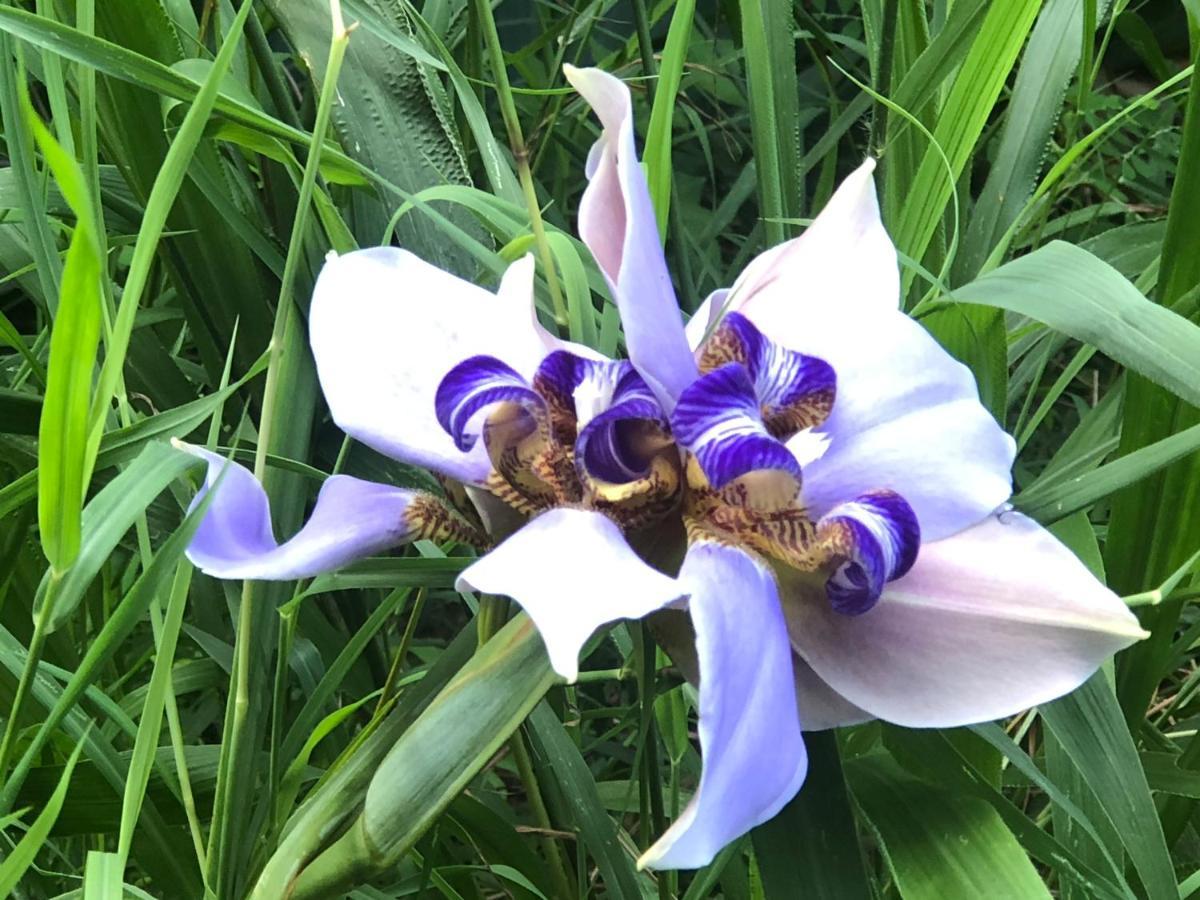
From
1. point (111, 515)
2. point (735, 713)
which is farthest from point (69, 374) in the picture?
point (735, 713)

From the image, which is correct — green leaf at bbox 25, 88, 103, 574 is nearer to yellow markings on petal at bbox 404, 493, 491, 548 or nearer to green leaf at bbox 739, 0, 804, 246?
yellow markings on petal at bbox 404, 493, 491, 548

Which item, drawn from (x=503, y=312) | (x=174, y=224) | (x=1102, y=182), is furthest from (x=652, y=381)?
(x=1102, y=182)

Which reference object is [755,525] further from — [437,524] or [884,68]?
[884,68]

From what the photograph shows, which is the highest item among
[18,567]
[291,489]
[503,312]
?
[503,312]

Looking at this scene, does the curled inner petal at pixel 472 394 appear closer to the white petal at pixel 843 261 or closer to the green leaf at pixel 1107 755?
the white petal at pixel 843 261

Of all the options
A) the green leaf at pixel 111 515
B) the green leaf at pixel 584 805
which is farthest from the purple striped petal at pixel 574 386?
the green leaf at pixel 584 805

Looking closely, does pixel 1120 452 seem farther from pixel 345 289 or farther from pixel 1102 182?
pixel 1102 182

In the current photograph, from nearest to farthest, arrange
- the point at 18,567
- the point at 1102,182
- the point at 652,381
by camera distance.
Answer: the point at 652,381 → the point at 18,567 → the point at 1102,182
